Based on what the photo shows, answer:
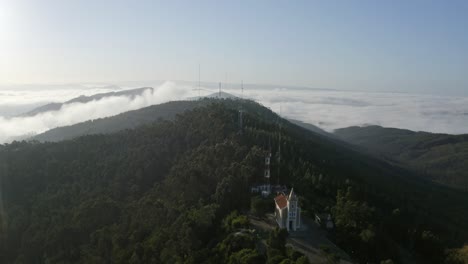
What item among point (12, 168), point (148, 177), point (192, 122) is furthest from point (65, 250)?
point (192, 122)

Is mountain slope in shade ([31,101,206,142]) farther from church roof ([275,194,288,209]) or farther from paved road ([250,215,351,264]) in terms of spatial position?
paved road ([250,215,351,264])

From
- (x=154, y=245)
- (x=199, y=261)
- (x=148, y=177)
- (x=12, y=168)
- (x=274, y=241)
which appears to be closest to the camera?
(x=274, y=241)

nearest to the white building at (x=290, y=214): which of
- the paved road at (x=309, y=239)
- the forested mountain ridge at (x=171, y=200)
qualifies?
the paved road at (x=309, y=239)

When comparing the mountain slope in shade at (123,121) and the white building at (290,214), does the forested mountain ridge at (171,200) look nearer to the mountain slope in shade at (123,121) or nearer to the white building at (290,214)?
the white building at (290,214)

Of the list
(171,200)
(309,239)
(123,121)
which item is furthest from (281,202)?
(123,121)

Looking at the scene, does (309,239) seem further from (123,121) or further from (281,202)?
(123,121)

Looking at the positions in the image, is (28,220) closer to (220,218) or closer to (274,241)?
(220,218)
